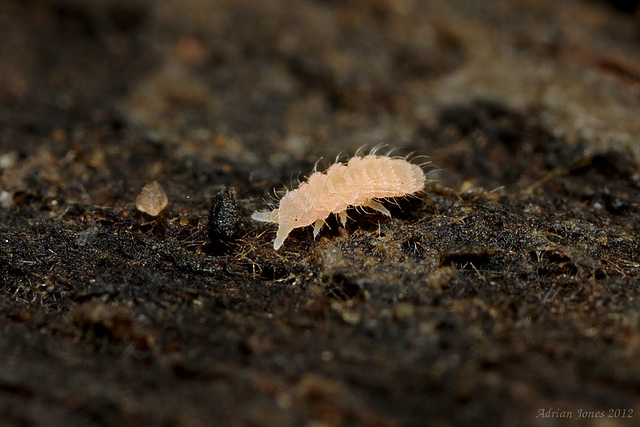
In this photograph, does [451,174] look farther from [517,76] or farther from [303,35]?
[303,35]

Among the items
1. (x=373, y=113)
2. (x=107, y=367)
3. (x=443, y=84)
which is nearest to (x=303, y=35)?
(x=373, y=113)

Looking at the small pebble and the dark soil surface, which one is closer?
the dark soil surface

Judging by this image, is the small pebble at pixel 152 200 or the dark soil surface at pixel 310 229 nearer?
the dark soil surface at pixel 310 229

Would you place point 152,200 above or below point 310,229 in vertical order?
above
